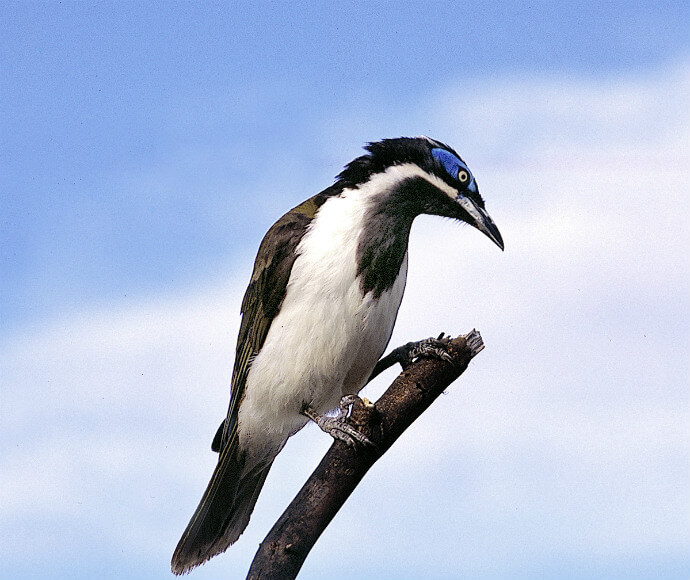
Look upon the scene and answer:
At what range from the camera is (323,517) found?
4.74m

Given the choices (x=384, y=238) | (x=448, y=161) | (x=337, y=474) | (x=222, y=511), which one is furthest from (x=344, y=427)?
(x=448, y=161)

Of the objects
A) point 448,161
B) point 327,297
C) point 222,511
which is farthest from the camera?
point 222,511

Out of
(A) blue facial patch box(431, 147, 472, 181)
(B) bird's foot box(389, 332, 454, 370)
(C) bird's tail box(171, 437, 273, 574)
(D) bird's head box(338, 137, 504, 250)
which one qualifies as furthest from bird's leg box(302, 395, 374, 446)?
(A) blue facial patch box(431, 147, 472, 181)

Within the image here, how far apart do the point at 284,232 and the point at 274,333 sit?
50cm

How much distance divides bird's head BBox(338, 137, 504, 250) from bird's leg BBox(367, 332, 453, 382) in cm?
60

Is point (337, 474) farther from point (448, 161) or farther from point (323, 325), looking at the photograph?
point (448, 161)

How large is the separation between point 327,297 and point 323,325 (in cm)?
13

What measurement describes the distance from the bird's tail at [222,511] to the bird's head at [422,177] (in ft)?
4.90

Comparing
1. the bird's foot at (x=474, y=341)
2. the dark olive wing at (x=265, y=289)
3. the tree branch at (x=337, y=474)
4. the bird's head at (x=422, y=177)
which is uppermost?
Answer: the bird's head at (x=422, y=177)

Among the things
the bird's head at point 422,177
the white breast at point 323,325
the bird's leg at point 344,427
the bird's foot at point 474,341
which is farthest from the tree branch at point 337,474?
the bird's head at point 422,177

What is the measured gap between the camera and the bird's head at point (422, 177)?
5.11 m

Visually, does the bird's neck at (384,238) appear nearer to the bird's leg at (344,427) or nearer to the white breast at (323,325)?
the white breast at (323,325)

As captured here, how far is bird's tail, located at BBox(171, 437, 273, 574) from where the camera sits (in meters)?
5.36

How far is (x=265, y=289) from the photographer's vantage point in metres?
5.10
